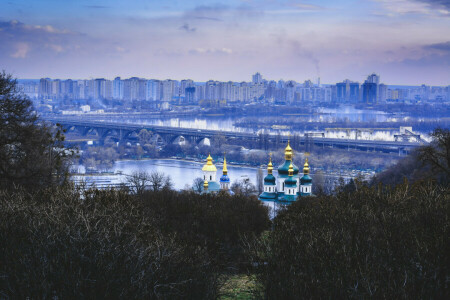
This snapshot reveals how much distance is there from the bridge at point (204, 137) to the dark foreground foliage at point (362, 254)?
2478 cm

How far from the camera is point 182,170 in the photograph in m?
25.5

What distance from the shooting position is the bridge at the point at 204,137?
2989 cm

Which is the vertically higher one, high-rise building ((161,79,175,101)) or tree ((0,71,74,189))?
high-rise building ((161,79,175,101))

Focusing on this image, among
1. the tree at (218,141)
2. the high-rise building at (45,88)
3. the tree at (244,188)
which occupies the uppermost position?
the high-rise building at (45,88)

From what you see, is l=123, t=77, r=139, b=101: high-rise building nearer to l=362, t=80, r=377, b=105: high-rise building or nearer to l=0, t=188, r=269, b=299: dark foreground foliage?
l=362, t=80, r=377, b=105: high-rise building

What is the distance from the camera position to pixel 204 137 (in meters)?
33.7

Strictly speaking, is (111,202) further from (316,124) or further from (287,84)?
(287,84)

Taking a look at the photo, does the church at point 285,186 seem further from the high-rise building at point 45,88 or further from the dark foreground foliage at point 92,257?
the high-rise building at point 45,88

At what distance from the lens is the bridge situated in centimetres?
2989

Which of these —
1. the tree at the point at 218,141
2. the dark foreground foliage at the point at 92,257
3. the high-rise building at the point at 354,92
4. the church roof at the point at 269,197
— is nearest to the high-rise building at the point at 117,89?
the high-rise building at the point at 354,92

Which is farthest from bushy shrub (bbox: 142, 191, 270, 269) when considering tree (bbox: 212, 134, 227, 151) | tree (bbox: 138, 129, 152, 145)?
tree (bbox: 138, 129, 152, 145)

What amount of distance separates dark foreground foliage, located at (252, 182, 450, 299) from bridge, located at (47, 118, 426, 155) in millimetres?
24784

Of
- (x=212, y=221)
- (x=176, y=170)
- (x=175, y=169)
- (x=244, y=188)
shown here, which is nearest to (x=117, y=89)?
(x=175, y=169)

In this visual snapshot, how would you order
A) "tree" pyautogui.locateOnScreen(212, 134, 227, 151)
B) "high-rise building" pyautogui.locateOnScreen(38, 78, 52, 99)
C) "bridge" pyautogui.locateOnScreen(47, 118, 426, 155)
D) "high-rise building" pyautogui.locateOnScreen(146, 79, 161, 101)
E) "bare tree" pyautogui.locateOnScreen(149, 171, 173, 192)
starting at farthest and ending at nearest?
"high-rise building" pyautogui.locateOnScreen(146, 79, 161, 101), "high-rise building" pyautogui.locateOnScreen(38, 78, 52, 99), "tree" pyautogui.locateOnScreen(212, 134, 227, 151), "bridge" pyautogui.locateOnScreen(47, 118, 426, 155), "bare tree" pyautogui.locateOnScreen(149, 171, 173, 192)
